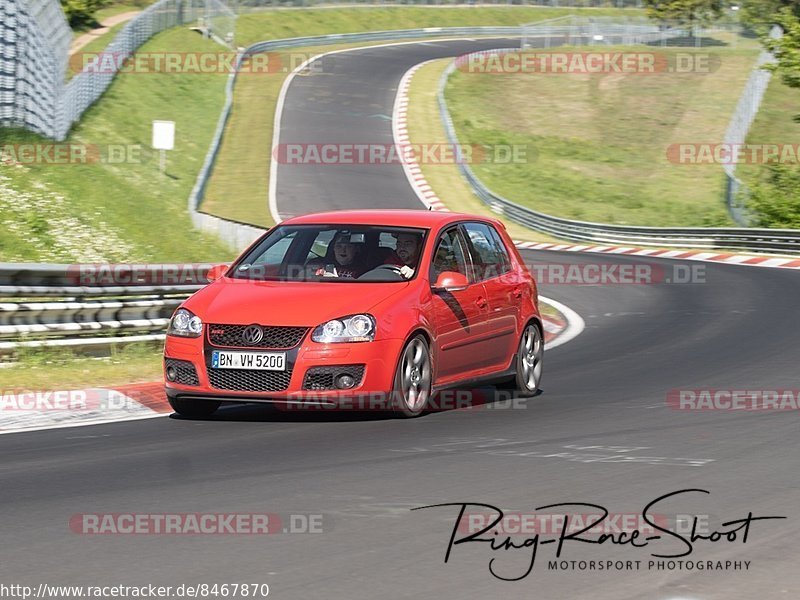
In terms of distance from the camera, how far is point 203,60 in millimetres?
62406

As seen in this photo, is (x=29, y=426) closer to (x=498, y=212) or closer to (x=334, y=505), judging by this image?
(x=334, y=505)

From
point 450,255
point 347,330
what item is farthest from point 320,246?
point 347,330

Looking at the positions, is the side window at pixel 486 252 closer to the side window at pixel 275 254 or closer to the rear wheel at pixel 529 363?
the rear wheel at pixel 529 363

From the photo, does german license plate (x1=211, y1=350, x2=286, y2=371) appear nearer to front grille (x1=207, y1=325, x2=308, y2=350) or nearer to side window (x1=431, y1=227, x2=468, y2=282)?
front grille (x1=207, y1=325, x2=308, y2=350)

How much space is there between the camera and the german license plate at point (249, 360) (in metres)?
10.2

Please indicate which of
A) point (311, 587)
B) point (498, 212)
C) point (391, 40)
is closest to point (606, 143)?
point (498, 212)

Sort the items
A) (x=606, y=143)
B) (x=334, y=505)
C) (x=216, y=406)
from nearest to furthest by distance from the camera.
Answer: (x=334, y=505) < (x=216, y=406) < (x=606, y=143)

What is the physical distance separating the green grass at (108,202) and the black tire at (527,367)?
10.5 m

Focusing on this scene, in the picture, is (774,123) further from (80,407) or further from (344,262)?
(80,407)

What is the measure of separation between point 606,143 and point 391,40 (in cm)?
2986

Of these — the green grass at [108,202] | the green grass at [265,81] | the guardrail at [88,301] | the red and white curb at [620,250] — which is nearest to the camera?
the guardrail at [88,301]

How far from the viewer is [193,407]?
10938 millimetres

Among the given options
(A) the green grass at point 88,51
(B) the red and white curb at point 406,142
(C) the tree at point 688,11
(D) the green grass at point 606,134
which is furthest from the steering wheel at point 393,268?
(C) the tree at point 688,11

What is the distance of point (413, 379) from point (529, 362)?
211cm
